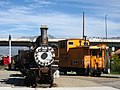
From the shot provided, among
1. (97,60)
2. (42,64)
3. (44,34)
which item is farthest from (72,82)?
(97,60)

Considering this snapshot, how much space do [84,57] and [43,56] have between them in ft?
48.5

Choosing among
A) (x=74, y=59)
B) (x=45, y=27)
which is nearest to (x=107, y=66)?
(x=74, y=59)

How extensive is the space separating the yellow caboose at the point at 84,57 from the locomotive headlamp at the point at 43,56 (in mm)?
14383

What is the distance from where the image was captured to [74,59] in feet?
121

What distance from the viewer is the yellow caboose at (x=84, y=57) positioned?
35500 mm

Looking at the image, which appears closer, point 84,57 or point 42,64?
point 42,64

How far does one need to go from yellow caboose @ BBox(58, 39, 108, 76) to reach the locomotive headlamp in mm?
14383

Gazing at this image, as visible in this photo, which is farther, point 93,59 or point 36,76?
point 93,59

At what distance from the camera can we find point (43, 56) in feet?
69.7

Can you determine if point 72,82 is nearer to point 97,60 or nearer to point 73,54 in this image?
point 97,60

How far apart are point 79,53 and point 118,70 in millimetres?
15390

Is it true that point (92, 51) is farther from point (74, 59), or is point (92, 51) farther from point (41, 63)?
point (41, 63)

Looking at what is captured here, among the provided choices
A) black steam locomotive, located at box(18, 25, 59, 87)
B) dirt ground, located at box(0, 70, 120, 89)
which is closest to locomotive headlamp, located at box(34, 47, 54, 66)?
black steam locomotive, located at box(18, 25, 59, 87)

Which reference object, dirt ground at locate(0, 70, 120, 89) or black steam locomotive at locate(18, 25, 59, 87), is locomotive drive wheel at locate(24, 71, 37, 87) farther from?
dirt ground at locate(0, 70, 120, 89)
